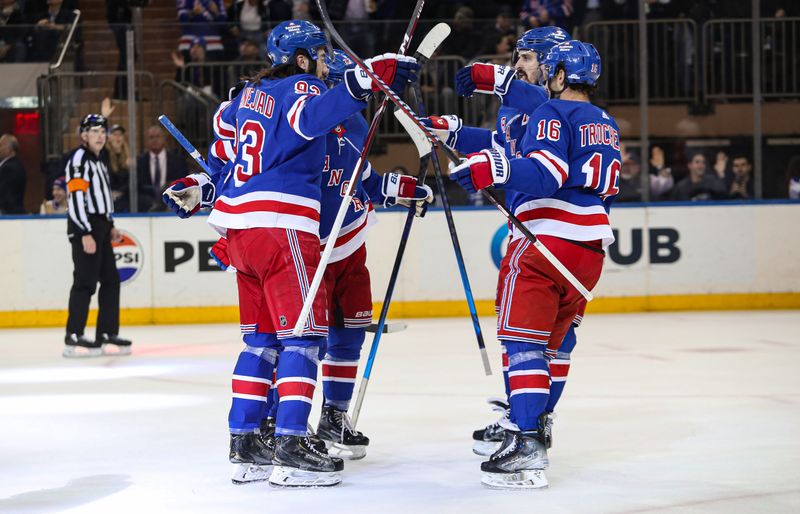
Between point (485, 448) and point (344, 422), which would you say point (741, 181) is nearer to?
point (485, 448)

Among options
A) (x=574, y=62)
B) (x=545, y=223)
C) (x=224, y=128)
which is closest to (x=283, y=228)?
(x=224, y=128)

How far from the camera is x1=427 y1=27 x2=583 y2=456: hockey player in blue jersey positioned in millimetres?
4488

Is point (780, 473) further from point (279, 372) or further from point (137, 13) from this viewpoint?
point (137, 13)

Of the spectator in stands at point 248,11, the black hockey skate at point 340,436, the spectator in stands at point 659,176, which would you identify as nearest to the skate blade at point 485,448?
the black hockey skate at point 340,436

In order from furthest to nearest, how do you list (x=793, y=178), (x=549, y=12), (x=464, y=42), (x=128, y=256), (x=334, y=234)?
(x=549, y=12)
(x=464, y=42)
(x=793, y=178)
(x=128, y=256)
(x=334, y=234)

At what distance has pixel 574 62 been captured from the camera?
409 cm

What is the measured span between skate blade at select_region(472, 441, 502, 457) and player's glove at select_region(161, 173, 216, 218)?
1.29m

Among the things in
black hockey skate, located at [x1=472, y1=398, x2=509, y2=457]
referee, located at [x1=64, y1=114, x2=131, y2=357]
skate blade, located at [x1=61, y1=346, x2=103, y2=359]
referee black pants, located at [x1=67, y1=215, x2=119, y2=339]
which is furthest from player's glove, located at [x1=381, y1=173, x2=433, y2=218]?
skate blade, located at [x1=61, y1=346, x2=103, y2=359]

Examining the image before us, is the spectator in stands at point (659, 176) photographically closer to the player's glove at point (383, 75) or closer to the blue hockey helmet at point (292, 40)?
the blue hockey helmet at point (292, 40)

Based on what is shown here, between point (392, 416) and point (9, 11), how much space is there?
284 inches

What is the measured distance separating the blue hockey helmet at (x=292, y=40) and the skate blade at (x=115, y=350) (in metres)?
4.01

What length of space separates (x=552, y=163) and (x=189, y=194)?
139cm

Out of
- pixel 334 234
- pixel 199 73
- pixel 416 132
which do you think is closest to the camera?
pixel 334 234

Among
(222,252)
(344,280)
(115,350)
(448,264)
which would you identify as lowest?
(115,350)
